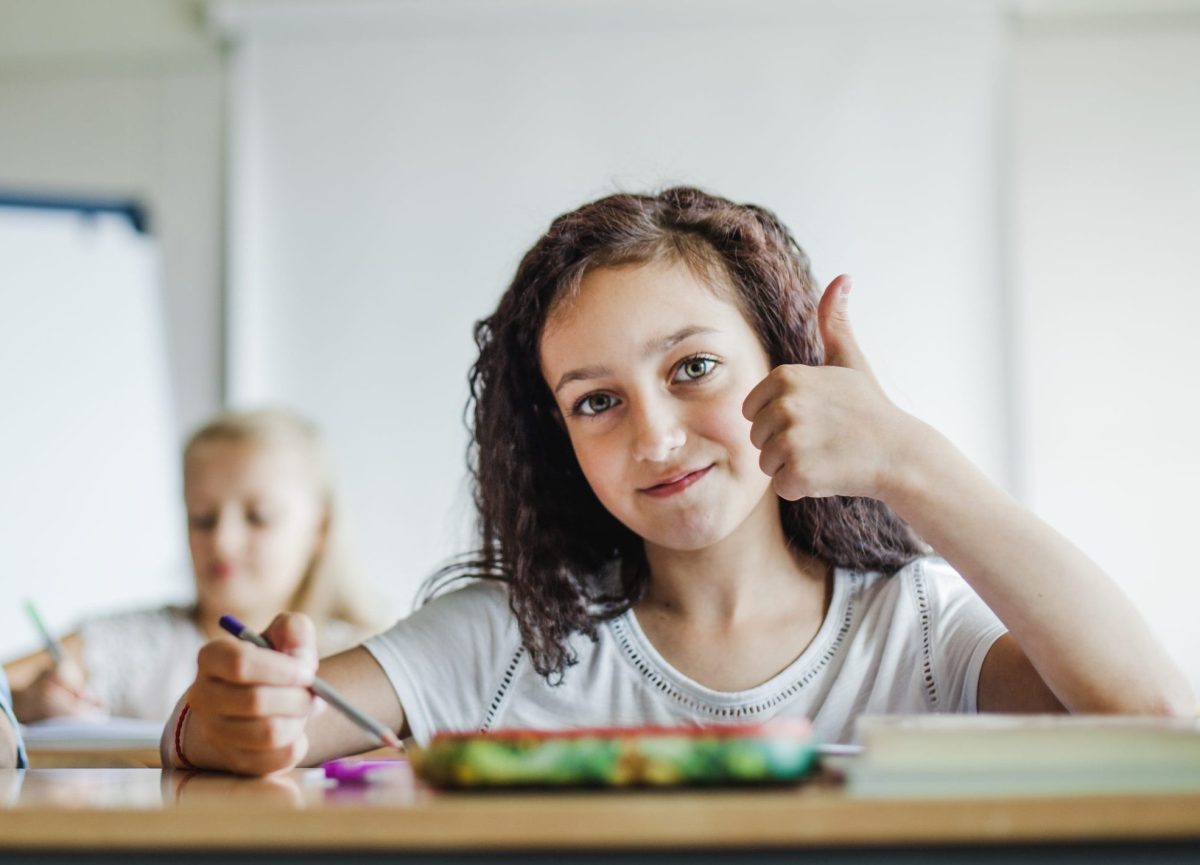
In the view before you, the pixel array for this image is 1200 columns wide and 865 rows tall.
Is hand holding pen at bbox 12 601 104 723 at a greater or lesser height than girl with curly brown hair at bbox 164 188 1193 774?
lesser

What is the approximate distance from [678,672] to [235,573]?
152cm

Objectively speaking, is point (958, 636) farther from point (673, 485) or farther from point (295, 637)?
point (295, 637)

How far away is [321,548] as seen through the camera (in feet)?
9.00

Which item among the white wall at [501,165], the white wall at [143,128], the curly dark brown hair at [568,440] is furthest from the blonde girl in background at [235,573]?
the curly dark brown hair at [568,440]

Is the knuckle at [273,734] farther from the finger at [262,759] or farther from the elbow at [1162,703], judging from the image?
the elbow at [1162,703]

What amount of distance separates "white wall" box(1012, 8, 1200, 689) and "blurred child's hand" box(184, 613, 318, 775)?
2.45 meters

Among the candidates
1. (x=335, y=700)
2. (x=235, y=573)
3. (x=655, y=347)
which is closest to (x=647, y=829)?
(x=335, y=700)

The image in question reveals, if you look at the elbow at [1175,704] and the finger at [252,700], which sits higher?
the finger at [252,700]

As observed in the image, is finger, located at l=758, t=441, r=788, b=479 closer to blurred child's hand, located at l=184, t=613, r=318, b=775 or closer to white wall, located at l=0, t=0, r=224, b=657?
blurred child's hand, located at l=184, t=613, r=318, b=775

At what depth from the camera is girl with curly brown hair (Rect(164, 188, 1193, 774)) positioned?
93cm

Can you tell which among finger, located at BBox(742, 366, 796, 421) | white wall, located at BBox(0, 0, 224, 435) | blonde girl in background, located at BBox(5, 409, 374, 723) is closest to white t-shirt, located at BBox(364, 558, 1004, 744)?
finger, located at BBox(742, 366, 796, 421)

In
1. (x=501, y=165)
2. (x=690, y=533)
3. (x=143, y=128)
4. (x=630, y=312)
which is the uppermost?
(x=143, y=128)

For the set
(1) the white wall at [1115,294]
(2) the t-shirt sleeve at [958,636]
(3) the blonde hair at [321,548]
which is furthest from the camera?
(1) the white wall at [1115,294]

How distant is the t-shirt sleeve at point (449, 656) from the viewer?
116 cm
